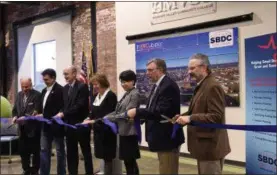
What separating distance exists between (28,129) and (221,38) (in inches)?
132

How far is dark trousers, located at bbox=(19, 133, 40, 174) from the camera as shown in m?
5.83

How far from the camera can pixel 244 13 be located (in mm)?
6719

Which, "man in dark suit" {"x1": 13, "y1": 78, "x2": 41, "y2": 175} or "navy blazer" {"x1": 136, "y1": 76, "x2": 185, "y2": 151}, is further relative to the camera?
"man in dark suit" {"x1": 13, "y1": 78, "x2": 41, "y2": 175}

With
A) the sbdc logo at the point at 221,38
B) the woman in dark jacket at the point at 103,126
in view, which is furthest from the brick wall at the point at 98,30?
the woman in dark jacket at the point at 103,126

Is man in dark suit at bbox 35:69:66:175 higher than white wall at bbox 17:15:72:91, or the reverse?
white wall at bbox 17:15:72:91

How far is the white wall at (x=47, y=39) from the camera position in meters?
11.0

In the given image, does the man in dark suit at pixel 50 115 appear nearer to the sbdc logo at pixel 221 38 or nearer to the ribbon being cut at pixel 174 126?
the ribbon being cut at pixel 174 126

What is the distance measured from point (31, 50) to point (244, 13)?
7703mm

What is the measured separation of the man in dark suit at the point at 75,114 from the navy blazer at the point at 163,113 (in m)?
1.46

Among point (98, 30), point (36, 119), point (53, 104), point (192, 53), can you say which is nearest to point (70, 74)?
point (53, 104)

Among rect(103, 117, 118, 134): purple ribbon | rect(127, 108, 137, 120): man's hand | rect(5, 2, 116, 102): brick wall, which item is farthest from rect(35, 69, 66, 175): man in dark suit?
rect(5, 2, 116, 102): brick wall

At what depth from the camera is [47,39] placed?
38.9 ft

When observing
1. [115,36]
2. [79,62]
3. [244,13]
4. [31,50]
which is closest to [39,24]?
[31,50]

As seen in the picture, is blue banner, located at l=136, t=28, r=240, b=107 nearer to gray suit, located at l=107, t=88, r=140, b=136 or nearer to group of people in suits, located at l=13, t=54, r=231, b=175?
group of people in suits, located at l=13, t=54, r=231, b=175
